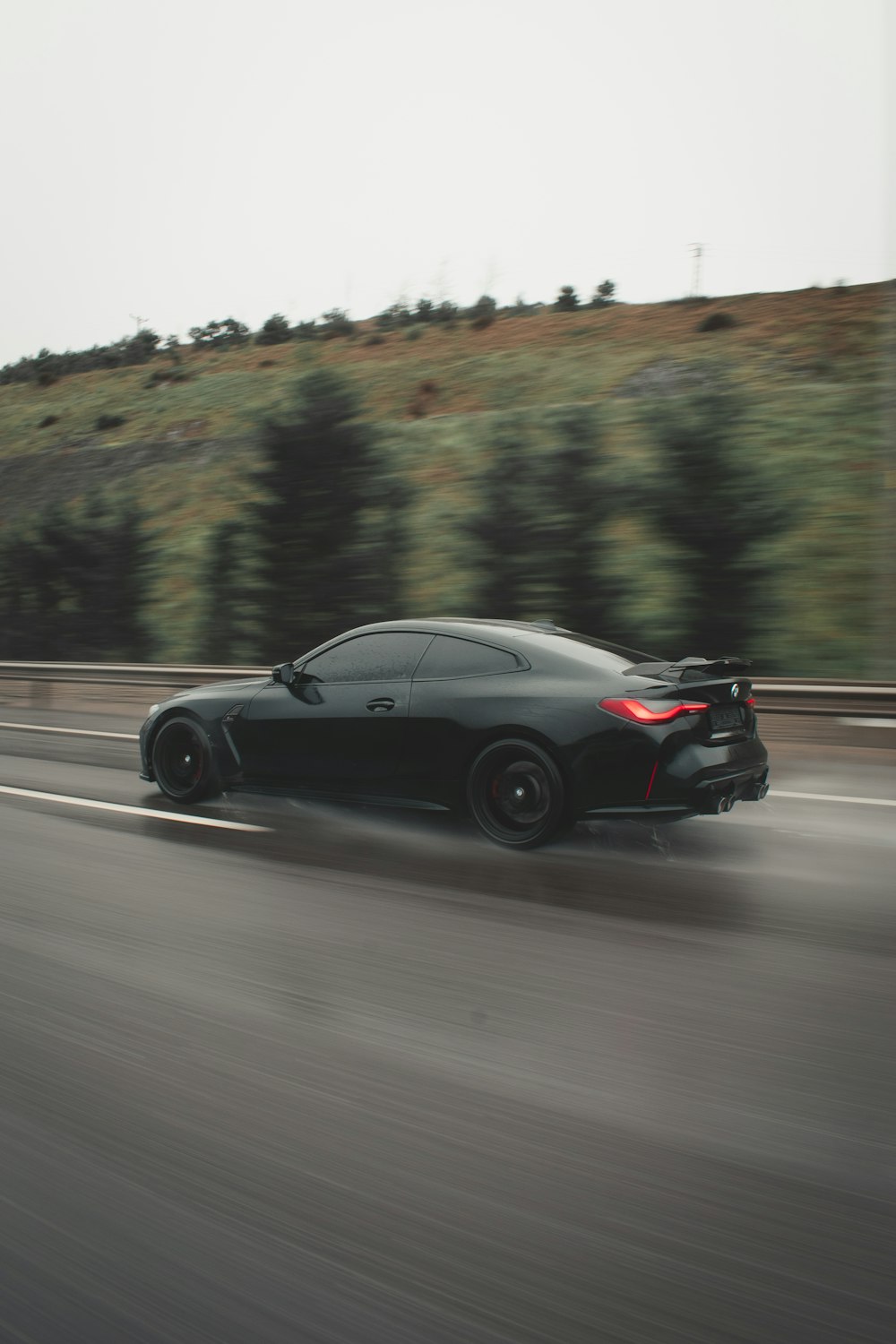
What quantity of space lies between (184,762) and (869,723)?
5.92 meters

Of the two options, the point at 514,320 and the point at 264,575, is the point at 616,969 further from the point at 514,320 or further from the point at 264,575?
the point at 514,320

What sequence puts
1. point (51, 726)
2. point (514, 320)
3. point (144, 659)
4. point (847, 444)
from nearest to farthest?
1. point (51, 726)
2. point (144, 659)
3. point (847, 444)
4. point (514, 320)

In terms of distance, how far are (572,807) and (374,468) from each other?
13.4 m

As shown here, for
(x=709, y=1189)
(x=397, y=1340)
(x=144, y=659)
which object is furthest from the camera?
(x=144, y=659)

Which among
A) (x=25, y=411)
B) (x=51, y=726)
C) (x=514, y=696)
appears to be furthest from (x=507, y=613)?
(x=25, y=411)

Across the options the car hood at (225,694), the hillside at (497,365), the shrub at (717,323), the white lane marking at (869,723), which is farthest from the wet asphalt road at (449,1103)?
the shrub at (717,323)

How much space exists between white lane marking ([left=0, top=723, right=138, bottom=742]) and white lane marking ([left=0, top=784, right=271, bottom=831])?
3582mm

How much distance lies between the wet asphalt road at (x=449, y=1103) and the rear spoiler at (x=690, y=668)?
3.39ft

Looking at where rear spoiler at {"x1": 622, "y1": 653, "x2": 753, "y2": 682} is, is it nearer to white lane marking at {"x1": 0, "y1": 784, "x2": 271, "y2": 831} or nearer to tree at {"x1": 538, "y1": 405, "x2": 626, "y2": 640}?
white lane marking at {"x1": 0, "y1": 784, "x2": 271, "y2": 831}

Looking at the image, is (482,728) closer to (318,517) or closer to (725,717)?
(725,717)

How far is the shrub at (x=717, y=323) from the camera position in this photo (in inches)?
1727

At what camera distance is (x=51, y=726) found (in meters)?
13.8

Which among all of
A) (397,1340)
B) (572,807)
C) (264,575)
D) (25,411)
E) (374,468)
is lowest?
(397,1340)

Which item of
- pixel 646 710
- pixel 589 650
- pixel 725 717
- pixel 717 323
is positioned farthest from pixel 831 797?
pixel 717 323
